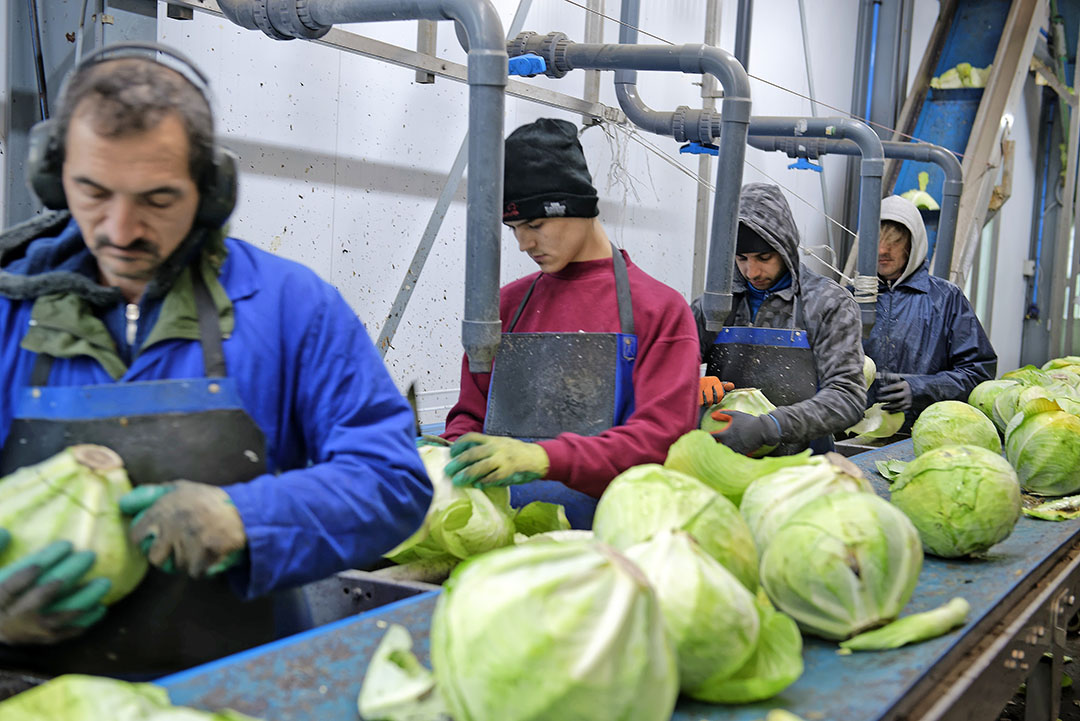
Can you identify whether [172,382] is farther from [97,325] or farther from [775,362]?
[775,362]

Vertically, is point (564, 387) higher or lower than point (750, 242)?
lower

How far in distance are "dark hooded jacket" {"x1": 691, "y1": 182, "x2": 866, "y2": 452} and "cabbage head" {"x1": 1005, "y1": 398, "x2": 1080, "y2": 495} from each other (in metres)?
0.50

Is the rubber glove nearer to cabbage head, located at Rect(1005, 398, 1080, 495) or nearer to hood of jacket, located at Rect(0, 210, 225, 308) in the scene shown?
hood of jacket, located at Rect(0, 210, 225, 308)

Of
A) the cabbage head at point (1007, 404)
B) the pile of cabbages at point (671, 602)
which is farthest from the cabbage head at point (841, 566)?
the cabbage head at point (1007, 404)

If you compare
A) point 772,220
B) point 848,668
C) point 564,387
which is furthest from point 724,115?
point 848,668

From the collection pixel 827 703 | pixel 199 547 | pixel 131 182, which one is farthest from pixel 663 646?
pixel 131 182

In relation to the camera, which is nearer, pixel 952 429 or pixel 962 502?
pixel 962 502

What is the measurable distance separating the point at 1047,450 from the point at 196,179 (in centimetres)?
226

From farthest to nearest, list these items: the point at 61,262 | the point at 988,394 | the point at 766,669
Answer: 1. the point at 988,394
2. the point at 61,262
3. the point at 766,669

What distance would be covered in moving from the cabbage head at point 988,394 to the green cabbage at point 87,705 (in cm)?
331

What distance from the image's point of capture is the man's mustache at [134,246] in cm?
130

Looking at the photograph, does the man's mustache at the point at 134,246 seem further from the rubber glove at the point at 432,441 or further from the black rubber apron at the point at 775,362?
the black rubber apron at the point at 775,362

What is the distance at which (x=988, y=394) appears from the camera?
3648 millimetres

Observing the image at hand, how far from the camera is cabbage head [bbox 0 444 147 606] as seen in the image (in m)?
1.22
